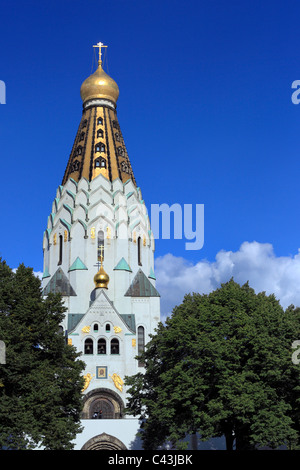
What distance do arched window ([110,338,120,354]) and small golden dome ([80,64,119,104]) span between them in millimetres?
24775

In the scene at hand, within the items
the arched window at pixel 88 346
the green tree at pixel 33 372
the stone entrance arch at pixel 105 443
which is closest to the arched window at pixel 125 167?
the arched window at pixel 88 346

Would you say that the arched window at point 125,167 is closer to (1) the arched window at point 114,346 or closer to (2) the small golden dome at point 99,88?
(2) the small golden dome at point 99,88

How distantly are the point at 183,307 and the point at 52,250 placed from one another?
23.1m

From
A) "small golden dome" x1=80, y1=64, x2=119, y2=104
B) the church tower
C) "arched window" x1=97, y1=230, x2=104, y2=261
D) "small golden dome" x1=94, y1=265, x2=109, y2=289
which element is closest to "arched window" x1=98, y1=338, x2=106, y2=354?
the church tower

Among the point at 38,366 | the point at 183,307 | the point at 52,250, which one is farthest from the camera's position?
the point at 52,250

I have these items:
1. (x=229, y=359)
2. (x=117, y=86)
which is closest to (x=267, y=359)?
(x=229, y=359)

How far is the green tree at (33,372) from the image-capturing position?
88.5 ft

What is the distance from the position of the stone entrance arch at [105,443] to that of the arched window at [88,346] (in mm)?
12891

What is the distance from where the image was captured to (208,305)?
3222cm

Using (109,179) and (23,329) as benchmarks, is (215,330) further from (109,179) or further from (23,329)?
(109,179)

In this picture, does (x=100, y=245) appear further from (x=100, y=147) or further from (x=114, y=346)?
(x=100, y=147)

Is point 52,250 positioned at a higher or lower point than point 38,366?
higher

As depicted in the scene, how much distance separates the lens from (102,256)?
53469 millimetres

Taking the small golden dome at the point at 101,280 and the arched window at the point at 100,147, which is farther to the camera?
the arched window at the point at 100,147
